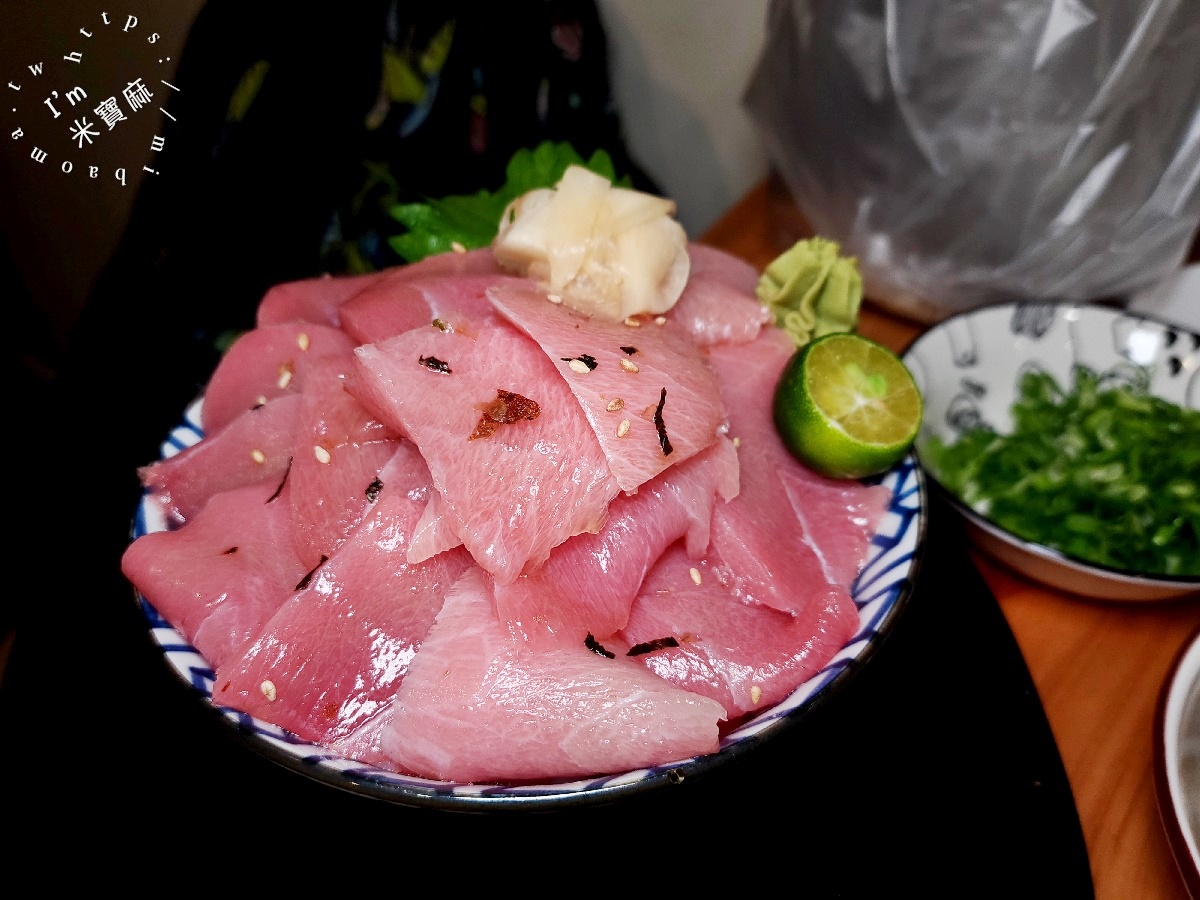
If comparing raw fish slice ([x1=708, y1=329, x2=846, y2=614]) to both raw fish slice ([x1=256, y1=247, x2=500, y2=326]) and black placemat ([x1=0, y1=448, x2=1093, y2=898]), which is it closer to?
black placemat ([x1=0, y1=448, x2=1093, y2=898])

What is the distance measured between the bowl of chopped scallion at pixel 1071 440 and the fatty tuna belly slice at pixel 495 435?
0.89 m

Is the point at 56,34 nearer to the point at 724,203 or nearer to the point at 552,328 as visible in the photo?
the point at 552,328

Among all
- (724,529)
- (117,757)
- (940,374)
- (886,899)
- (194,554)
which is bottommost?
(886,899)

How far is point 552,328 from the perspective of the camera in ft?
3.63

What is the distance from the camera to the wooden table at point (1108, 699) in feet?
4.04

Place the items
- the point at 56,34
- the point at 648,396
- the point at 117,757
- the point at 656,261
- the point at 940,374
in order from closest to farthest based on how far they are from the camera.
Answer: the point at 56,34 < the point at 648,396 < the point at 117,757 < the point at 656,261 < the point at 940,374

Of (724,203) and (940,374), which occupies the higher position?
(724,203)

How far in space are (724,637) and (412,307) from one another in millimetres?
706

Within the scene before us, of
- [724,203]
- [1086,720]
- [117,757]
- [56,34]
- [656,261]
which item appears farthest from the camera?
[724,203]

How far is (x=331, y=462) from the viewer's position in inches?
44.2

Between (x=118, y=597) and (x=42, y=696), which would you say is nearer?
(x=42, y=696)

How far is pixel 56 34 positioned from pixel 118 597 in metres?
0.92

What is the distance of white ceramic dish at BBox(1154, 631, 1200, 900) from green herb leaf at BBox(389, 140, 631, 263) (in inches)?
58.1

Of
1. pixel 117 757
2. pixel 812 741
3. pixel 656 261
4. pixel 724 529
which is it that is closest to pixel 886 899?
pixel 812 741
